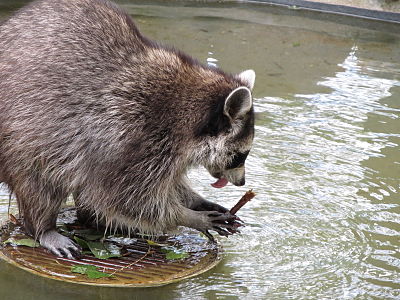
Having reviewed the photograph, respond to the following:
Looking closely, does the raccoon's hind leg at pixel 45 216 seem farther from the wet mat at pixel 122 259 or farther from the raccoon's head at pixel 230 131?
the raccoon's head at pixel 230 131

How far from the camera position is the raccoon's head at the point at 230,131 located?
4105mm

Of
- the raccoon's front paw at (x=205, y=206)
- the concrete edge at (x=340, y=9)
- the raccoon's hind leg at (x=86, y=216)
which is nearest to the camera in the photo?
the raccoon's hind leg at (x=86, y=216)

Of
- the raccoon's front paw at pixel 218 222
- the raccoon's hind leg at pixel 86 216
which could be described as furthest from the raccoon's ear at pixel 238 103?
the raccoon's hind leg at pixel 86 216

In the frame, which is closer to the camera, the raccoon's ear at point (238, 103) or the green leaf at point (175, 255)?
the raccoon's ear at point (238, 103)

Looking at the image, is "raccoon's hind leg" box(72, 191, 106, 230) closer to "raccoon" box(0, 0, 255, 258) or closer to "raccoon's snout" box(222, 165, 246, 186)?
"raccoon" box(0, 0, 255, 258)

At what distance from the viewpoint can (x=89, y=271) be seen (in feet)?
13.3

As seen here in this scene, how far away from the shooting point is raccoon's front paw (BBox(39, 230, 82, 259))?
4.26 meters

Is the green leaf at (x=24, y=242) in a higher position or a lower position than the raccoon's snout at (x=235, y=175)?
lower

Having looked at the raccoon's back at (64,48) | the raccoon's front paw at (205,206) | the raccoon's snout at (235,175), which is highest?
the raccoon's back at (64,48)

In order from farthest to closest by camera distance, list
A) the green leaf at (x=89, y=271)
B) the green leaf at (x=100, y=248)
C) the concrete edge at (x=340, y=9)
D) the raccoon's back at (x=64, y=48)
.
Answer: the concrete edge at (x=340, y=9), the green leaf at (x=100, y=248), the raccoon's back at (x=64, y=48), the green leaf at (x=89, y=271)

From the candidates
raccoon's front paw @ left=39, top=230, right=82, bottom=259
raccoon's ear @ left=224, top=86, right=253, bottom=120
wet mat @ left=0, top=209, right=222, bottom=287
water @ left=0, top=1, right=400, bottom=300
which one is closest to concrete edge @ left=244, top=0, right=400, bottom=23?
water @ left=0, top=1, right=400, bottom=300

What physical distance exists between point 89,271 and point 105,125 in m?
0.78

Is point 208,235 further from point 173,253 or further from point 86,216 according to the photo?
point 86,216

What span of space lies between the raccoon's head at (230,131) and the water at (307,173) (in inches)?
21.4
